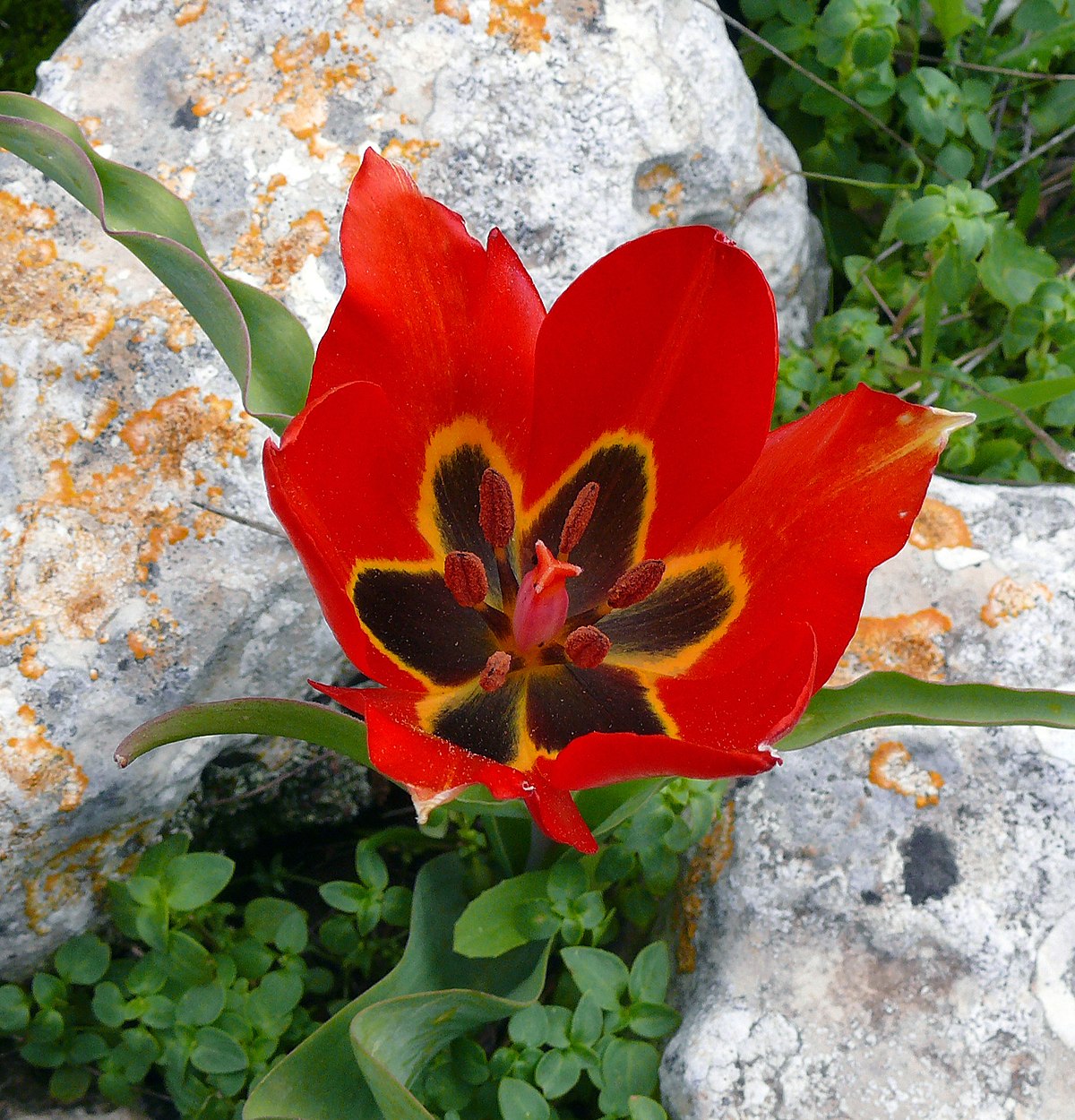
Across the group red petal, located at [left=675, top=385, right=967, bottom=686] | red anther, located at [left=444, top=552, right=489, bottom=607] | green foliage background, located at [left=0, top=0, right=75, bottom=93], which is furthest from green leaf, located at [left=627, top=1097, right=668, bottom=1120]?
green foliage background, located at [left=0, top=0, right=75, bottom=93]

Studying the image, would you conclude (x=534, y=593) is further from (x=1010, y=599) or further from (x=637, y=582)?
(x=1010, y=599)

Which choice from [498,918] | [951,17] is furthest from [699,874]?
[951,17]

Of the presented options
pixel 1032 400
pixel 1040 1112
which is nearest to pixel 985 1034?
pixel 1040 1112

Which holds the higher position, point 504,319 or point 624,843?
point 504,319

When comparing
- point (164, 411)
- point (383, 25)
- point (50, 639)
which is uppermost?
point (383, 25)

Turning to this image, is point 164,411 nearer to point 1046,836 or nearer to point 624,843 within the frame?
point 624,843

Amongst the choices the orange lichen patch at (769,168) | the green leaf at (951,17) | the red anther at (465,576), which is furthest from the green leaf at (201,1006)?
the green leaf at (951,17)
